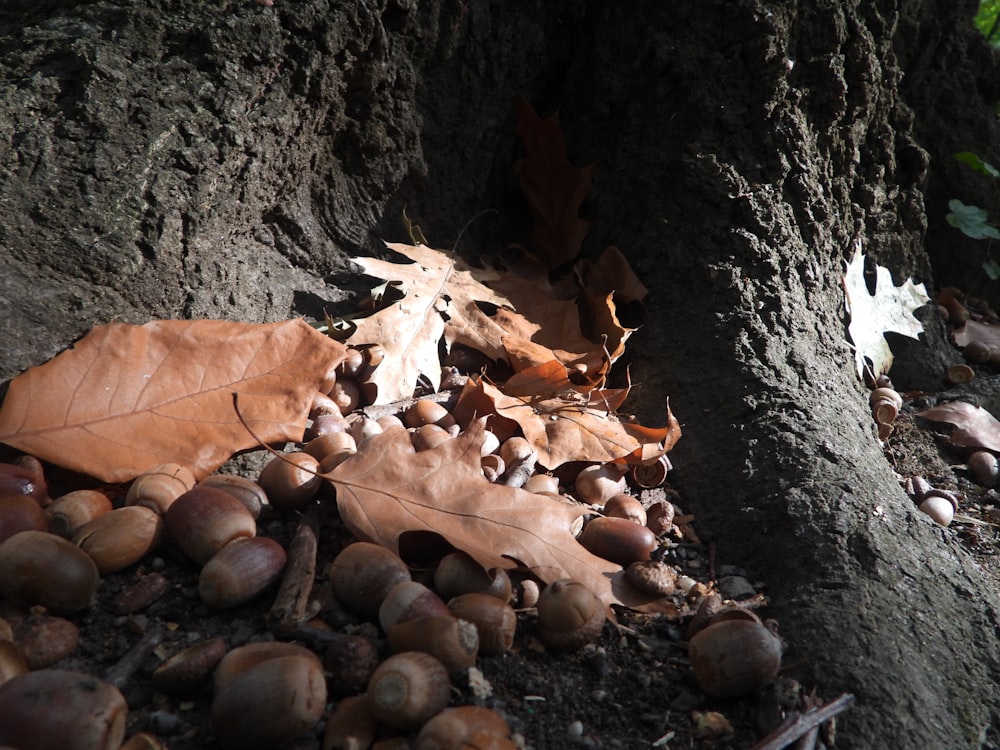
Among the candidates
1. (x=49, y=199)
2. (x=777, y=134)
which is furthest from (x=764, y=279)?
(x=49, y=199)

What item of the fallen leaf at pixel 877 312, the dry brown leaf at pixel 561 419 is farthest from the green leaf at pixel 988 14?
the dry brown leaf at pixel 561 419

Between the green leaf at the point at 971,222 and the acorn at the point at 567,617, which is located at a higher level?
the green leaf at the point at 971,222

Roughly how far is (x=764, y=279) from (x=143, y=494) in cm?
164

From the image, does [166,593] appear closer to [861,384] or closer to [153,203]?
[153,203]

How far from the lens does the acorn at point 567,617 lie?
51.2 inches

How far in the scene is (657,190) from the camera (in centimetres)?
225

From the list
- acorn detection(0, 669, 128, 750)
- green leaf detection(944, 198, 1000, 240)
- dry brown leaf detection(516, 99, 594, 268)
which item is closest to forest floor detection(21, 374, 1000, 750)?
acorn detection(0, 669, 128, 750)

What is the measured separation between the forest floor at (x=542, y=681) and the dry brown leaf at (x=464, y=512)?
0.30ft

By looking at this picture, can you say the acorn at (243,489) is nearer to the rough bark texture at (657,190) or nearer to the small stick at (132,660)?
the small stick at (132,660)

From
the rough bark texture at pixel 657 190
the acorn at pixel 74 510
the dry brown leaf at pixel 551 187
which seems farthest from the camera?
the dry brown leaf at pixel 551 187

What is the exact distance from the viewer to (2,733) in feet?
3.17

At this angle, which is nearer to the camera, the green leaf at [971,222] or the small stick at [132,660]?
the small stick at [132,660]

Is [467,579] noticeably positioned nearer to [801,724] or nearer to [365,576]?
[365,576]

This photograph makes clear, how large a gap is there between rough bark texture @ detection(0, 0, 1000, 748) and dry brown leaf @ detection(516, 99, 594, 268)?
A: 67mm
